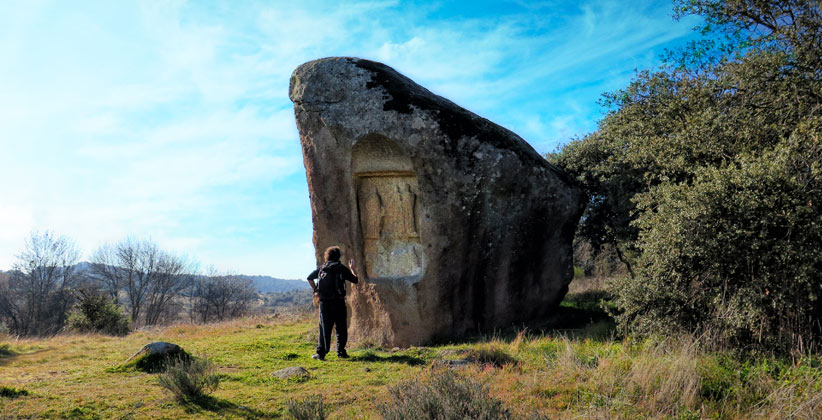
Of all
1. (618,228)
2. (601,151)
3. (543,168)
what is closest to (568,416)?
(543,168)

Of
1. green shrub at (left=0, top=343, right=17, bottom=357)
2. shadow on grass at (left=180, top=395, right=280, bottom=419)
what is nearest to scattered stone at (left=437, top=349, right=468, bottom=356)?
shadow on grass at (left=180, top=395, right=280, bottom=419)

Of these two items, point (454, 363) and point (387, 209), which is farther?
point (387, 209)

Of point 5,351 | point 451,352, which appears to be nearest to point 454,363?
point 451,352

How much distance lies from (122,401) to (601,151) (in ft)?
45.0

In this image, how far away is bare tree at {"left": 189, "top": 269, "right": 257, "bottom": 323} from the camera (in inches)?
1710

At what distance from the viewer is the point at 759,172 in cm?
637

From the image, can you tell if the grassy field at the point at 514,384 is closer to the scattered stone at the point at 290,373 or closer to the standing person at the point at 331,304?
the scattered stone at the point at 290,373

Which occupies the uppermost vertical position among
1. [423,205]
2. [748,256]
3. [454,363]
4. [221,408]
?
[423,205]

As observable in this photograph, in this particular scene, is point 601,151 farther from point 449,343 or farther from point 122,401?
point 122,401

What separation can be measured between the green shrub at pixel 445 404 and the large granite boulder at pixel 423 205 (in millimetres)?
4417

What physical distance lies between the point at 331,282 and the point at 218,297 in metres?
41.3

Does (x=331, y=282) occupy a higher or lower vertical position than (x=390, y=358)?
higher

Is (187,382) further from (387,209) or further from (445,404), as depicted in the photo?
(387,209)

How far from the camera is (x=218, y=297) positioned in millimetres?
45156
